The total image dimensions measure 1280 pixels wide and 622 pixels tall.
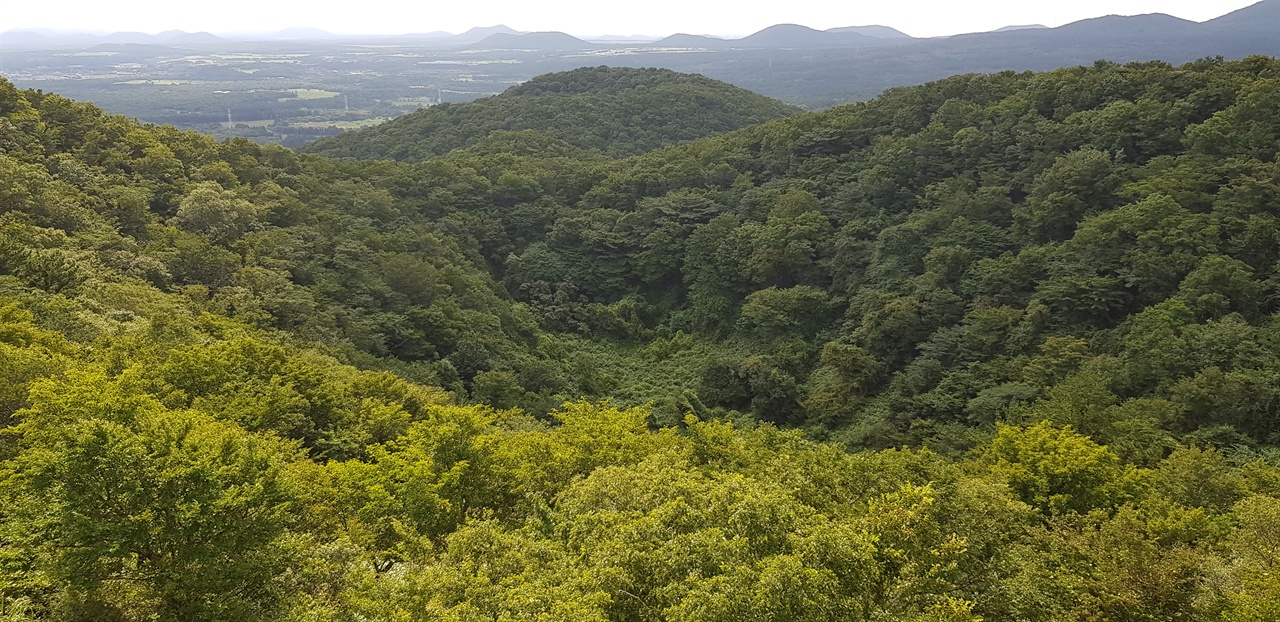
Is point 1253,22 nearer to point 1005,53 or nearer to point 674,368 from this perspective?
point 1005,53

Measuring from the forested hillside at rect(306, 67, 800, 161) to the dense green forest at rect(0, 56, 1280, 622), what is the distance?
1794cm

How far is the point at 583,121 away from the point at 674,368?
130 ft

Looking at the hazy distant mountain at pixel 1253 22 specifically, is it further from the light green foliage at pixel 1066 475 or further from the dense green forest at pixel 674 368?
the light green foliage at pixel 1066 475

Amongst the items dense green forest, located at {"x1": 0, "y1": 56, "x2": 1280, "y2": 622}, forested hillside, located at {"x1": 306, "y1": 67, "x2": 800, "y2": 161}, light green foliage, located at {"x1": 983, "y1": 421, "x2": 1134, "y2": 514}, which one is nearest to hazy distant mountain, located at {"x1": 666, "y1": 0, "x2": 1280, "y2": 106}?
forested hillside, located at {"x1": 306, "y1": 67, "x2": 800, "y2": 161}

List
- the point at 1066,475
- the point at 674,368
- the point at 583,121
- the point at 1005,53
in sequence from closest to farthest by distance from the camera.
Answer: the point at 1066,475
the point at 674,368
the point at 583,121
the point at 1005,53

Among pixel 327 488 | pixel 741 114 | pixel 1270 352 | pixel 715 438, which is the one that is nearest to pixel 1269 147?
pixel 1270 352

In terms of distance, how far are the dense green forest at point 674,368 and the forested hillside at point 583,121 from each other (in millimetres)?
17937

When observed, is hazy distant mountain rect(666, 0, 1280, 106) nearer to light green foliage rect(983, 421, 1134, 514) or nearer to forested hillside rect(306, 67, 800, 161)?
forested hillside rect(306, 67, 800, 161)

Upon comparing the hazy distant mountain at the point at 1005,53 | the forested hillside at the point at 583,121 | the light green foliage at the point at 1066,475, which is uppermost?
the hazy distant mountain at the point at 1005,53

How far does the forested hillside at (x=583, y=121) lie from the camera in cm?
5925

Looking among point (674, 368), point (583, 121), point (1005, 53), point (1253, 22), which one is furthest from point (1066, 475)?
point (1253, 22)

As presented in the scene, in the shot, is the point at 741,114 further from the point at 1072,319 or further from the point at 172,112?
the point at 172,112

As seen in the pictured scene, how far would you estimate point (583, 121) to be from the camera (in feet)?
206

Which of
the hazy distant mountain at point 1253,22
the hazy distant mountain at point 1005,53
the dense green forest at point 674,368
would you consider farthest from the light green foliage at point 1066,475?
the hazy distant mountain at point 1253,22
